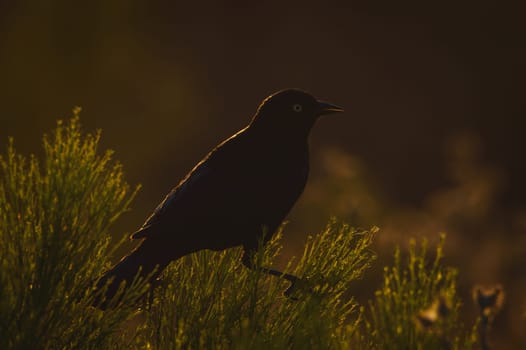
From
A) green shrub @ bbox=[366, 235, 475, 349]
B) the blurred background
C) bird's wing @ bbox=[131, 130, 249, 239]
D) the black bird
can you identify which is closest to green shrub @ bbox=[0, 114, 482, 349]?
green shrub @ bbox=[366, 235, 475, 349]

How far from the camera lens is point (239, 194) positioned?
201cm

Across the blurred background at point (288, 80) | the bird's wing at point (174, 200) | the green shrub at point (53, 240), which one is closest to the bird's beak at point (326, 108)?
the bird's wing at point (174, 200)

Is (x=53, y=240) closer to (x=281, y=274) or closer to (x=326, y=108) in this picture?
(x=281, y=274)

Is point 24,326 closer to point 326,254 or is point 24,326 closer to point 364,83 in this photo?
point 326,254

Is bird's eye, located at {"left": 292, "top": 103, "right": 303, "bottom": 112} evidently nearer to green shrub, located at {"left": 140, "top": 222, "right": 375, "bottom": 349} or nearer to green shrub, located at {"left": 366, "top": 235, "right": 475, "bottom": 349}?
green shrub, located at {"left": 140, "top": 222, "right": 375, "bottom": 349}

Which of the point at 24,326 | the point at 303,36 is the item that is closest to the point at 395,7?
the point at 303,36

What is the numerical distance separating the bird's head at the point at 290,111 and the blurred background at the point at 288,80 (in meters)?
3.80

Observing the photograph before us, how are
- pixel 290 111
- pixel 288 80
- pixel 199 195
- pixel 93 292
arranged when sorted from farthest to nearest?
pixel 288 80 → pixel 290 111 → pixel 199 195 → pixel 93 292

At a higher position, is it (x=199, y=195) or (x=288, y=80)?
(x=288, y=80)

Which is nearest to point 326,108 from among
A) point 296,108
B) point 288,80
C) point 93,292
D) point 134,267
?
point 296,108

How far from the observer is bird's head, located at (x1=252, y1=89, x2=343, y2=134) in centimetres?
227

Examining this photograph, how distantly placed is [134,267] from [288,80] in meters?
9.81

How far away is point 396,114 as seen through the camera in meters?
11.0

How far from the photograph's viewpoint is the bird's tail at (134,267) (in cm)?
163
